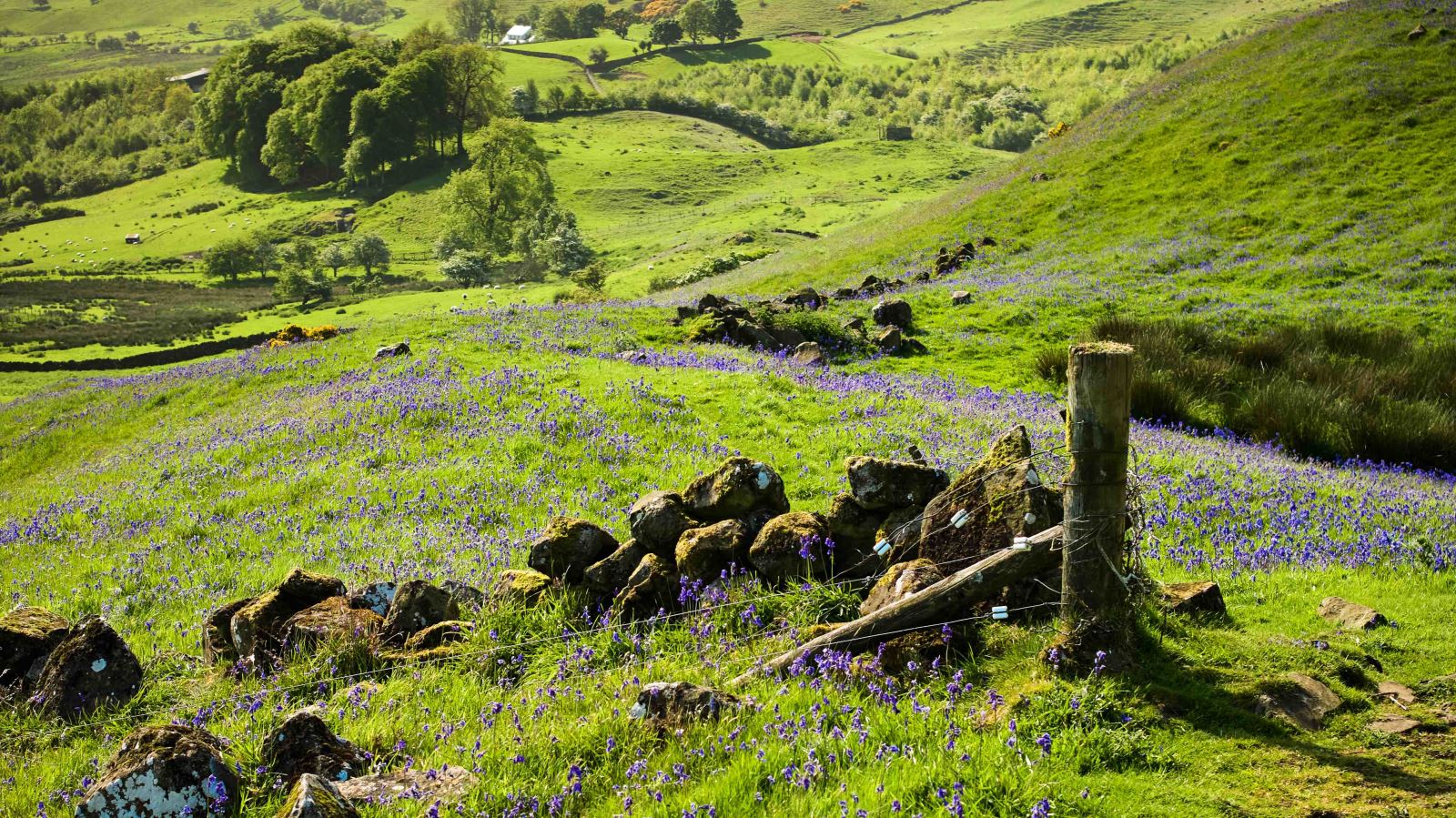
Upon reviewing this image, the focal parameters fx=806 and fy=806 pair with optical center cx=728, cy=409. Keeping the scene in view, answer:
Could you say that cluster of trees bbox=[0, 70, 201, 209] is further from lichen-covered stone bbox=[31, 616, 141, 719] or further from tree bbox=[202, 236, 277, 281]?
Result: lichen-covered stone bbox=[31, 616, 141, 719]

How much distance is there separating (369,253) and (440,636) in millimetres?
96980

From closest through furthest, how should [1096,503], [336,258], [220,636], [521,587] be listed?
[1096,503]
[220,636]
[521,587]
[336,258]

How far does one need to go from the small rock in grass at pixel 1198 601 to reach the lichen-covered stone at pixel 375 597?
264 inches

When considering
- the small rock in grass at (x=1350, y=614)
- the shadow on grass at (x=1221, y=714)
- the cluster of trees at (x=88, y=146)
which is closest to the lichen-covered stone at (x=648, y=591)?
the shadow on grass at (x=1221, y=714)

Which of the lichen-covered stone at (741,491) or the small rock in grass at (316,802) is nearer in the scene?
the small rock in grass at (316,802)

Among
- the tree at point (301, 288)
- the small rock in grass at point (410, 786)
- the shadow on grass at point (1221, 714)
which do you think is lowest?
the tree at point (301, 288)

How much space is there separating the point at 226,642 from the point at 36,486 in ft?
47.4

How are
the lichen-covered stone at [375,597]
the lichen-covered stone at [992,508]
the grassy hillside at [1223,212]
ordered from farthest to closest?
1. the grassy hillside at [1223,212]
2. the lichen-covered stone at [375,597]
3. the lichen-covered stone at [992,508]

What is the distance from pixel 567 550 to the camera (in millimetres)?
7715

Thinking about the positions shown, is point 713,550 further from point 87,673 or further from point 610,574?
point 87,673

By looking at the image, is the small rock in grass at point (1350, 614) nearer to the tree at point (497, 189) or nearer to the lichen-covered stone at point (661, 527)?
the lichen-covered stone at point (661, 527)

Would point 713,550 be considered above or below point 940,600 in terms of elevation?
below

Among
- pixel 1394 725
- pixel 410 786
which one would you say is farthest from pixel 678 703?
pixel 1394 725

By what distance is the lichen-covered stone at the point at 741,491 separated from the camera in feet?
25.9
